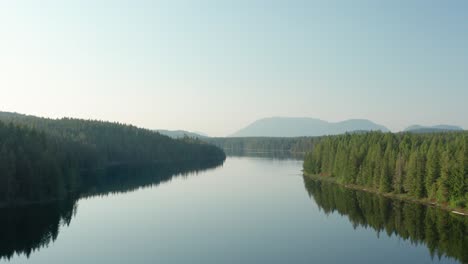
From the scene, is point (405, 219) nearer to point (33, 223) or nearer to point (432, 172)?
point (432, 172)

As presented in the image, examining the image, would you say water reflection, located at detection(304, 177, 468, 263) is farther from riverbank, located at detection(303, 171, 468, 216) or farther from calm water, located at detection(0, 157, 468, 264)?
riverbank, located at detection(303, 171, 468, 216)

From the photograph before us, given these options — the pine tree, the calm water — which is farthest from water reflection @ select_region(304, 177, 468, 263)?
the pine tree

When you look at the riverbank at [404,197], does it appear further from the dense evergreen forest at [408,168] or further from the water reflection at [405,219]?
the water reflection at [405,219]

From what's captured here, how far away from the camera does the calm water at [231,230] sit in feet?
177

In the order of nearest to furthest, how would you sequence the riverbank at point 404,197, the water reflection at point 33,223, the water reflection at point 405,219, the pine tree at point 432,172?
the water reflection at point 33,223, the water reflection at point 405,219, the riverbank at point 404,197, the pine tree at point 432,172

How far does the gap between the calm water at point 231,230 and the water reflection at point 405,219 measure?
14 cm

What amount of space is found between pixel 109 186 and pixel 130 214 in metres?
43.5

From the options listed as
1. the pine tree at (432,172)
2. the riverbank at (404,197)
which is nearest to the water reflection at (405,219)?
the riverbank at (404,197)

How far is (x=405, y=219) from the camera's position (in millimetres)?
74750

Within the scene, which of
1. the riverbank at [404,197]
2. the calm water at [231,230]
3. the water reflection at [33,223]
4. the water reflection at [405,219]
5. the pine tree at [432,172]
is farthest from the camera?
the pine tree at [432,172]

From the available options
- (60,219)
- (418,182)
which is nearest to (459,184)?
(418,182)

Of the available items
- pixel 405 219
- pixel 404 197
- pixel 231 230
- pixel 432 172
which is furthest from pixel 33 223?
pixel 432 172

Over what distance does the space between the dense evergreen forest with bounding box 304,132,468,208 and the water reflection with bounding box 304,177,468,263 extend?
461cm

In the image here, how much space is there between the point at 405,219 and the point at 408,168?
24.4 meters
